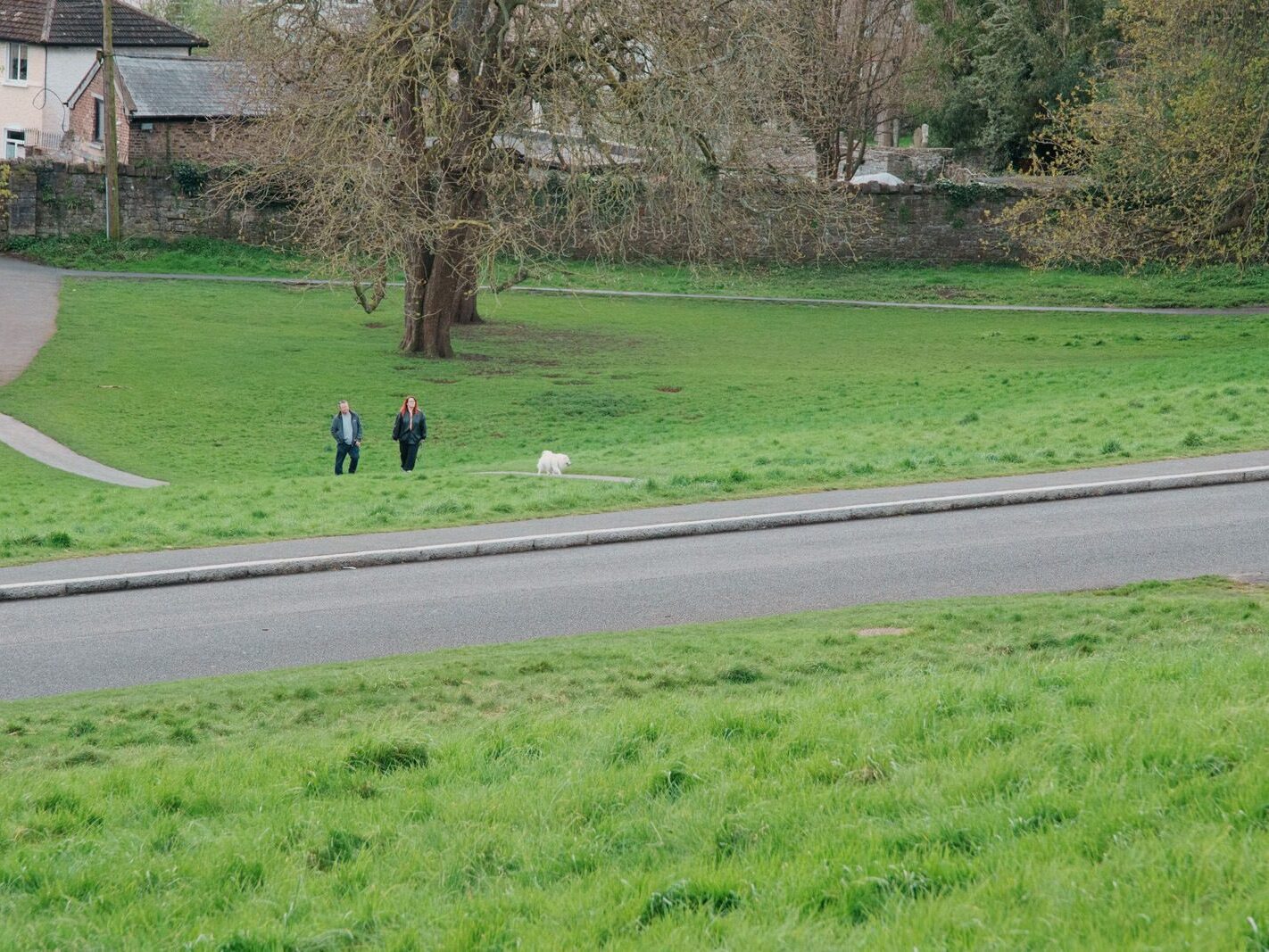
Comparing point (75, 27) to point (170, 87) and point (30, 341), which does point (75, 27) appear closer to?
point (170, 87)

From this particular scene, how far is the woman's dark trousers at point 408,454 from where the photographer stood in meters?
23.7

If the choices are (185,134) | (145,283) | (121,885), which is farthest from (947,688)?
(185,134)

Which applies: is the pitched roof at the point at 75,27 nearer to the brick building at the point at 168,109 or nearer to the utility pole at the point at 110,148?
the brick building at the point at 168,109

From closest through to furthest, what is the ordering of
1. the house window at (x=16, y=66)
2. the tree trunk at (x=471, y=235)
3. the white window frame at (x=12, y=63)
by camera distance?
the tree trunk at (x=471, y=235) → the white window frame at (x=12, y=63) → the house window at (x=16, y=66)

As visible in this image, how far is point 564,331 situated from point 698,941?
38.6 m

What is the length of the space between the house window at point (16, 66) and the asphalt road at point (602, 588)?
66099 mm

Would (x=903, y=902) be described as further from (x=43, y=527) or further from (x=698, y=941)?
(x=43, y=527)

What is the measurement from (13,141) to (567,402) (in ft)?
170

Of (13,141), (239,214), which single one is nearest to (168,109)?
(239,214)

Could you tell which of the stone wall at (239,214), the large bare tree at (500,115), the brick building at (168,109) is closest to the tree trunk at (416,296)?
the large bare tree at (500,115)

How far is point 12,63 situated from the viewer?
70438mm

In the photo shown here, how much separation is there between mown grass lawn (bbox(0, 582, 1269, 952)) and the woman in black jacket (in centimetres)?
1457

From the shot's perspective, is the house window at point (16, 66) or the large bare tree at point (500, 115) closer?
the large bare tree at point (500, 115)

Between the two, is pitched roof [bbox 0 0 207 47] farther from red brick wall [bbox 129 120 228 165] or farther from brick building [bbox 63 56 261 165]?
red brick wall [bbox 129 120 228 165]
